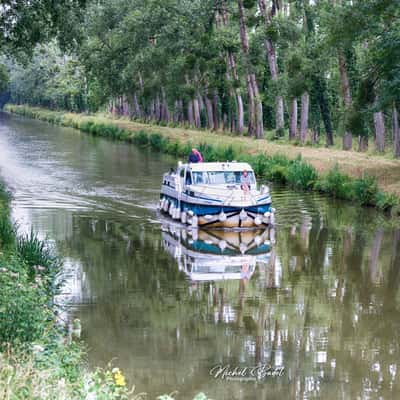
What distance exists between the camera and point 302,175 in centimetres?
3634

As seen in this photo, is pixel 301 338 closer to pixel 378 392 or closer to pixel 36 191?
pixel 378 392

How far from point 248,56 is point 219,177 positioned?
23.5m

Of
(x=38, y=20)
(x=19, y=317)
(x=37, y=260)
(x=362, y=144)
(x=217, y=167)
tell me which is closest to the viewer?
(x=19, y=317)

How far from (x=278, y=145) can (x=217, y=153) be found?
381cm

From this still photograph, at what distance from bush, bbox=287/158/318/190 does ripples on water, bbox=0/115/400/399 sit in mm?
1178

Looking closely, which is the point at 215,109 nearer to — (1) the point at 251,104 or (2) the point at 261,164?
(1) the point at 251,104

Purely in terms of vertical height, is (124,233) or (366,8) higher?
(366,8)

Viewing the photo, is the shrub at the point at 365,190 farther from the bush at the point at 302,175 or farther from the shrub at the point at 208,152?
the shrub at the point at 208,152

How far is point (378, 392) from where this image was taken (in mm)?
12242

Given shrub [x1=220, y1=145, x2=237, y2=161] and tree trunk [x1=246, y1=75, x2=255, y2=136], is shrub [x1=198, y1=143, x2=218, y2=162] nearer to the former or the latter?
shrub [x1=220, y1=145, x2=237, y2=161]

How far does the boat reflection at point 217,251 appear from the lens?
21.0m

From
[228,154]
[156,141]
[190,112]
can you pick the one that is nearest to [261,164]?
[228,154]

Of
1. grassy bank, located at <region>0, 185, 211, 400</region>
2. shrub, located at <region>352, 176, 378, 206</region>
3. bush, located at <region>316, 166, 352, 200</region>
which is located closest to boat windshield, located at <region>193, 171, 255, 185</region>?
shrub, located at <region>352, 176, 378, 206</region>

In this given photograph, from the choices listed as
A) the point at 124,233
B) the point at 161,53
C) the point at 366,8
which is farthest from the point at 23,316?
the point at 161,53
